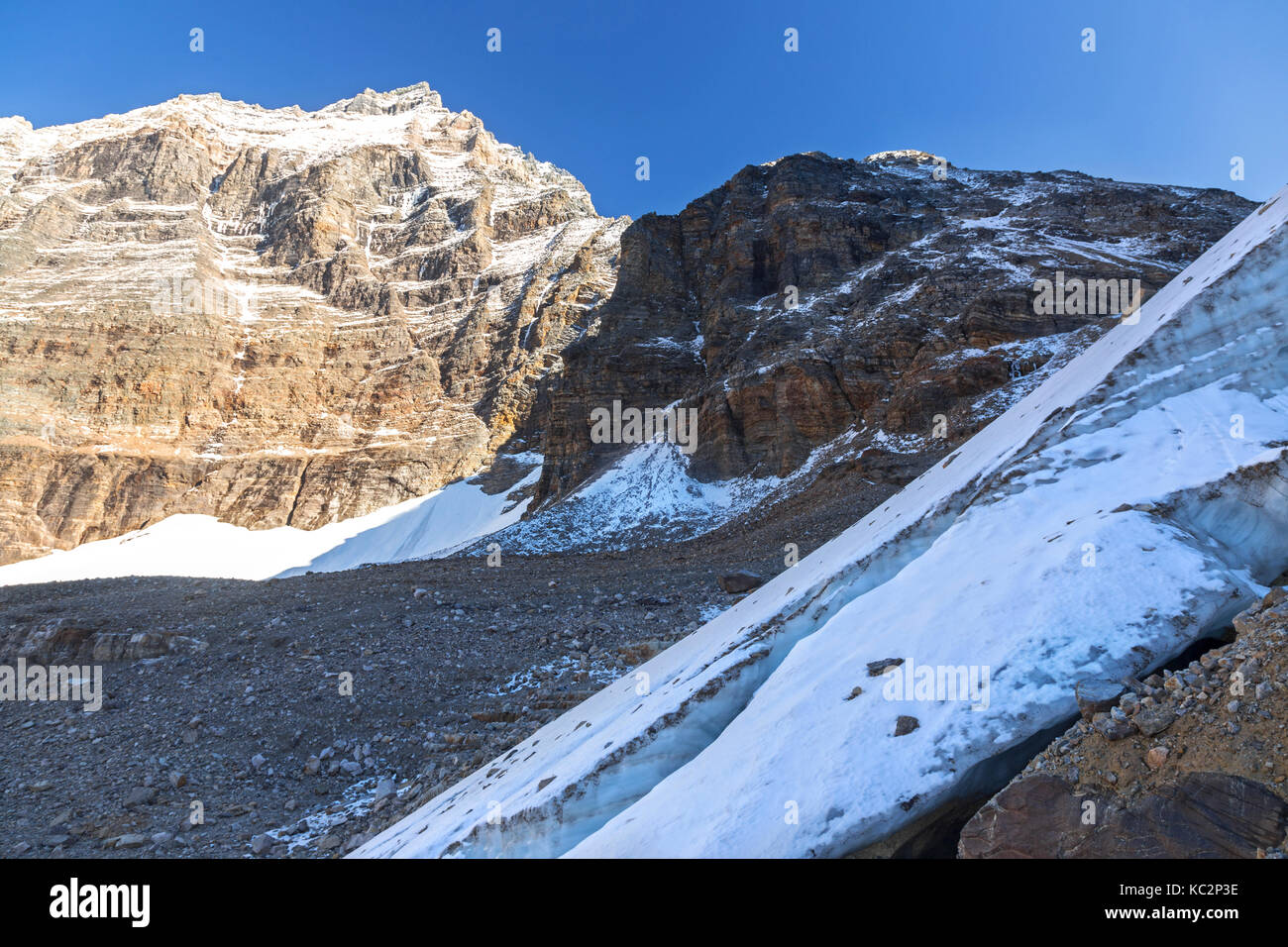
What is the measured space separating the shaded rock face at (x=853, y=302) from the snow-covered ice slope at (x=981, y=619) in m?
21.3

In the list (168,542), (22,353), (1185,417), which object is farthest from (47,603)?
(22,353)

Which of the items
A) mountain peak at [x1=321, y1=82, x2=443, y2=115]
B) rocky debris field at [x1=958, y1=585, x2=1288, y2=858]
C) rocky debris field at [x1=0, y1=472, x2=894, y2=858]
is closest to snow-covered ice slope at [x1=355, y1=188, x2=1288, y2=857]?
rocky debris field at [x1=958, y1=585, x2=1288, y2=858]

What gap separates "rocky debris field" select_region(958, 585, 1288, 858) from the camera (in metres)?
2.11

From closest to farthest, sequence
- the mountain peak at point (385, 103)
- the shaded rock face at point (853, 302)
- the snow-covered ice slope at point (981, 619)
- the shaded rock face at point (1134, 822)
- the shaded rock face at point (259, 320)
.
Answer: the shaded rock face at point (1134, 822) < the snow-covered ice slope at point (981, 619) < the shaded rock face at point (853, 302) < the shaded rock face at point (259, 320) < the mountain peak at point (385, 103)

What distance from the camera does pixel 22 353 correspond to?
70188 mm

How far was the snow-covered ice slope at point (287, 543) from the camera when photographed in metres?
53.4

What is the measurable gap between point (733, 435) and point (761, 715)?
29.8 meters

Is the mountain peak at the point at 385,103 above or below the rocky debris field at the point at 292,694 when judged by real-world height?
above

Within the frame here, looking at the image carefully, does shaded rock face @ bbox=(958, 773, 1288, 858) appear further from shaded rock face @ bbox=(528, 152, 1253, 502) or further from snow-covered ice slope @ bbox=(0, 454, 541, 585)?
snow-covered ice slope @ bbox=(0, 454, 541, 585)

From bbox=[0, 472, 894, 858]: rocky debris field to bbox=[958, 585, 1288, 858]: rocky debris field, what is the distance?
654 cm

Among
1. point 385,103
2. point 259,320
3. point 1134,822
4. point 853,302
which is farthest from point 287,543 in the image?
point 385,103

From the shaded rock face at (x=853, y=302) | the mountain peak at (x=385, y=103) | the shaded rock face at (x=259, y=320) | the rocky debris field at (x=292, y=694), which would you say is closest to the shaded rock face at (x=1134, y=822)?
the rocky debris field at (x=292, y=694)

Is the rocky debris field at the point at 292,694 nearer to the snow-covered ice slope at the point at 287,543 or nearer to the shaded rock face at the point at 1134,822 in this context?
the shaded rock face at the point at 1134,822
